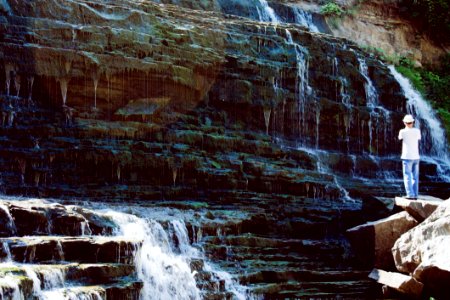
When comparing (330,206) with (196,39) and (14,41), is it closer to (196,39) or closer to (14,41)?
(196,39)

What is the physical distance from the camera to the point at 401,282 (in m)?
12.5

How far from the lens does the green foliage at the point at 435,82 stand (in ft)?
94.2

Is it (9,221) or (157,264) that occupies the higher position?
(9,221)

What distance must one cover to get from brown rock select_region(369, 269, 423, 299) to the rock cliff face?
0.53 meters

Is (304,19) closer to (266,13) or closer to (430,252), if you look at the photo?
(266,13)

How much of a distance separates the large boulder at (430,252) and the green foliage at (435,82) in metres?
15.7

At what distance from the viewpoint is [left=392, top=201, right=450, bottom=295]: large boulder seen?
448 inches

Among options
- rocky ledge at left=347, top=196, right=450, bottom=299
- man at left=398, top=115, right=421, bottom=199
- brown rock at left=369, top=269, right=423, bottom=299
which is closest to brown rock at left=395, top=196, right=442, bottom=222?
rocky ledge at left=347, top=196, right=450, bottom=299

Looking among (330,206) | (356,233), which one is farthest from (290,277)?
(330,206)

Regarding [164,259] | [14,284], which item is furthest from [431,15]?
[14,284]

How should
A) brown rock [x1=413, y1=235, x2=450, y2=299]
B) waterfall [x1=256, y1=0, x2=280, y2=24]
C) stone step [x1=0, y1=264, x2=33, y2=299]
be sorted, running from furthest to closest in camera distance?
waterfall [x1=256, y1=0, x2=280, y2=24]
brown rock [x1=413, y1=235, x2=450, y2=299]
stone step [x1=0, y1=264, x2=33, y2=299]

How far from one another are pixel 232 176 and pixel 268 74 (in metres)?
5.72

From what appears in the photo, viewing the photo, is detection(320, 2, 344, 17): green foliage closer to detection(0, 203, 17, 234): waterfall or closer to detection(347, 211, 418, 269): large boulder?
detection(347, 211, 418, 269): large boulder

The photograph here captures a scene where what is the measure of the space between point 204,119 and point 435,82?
1667 cm
